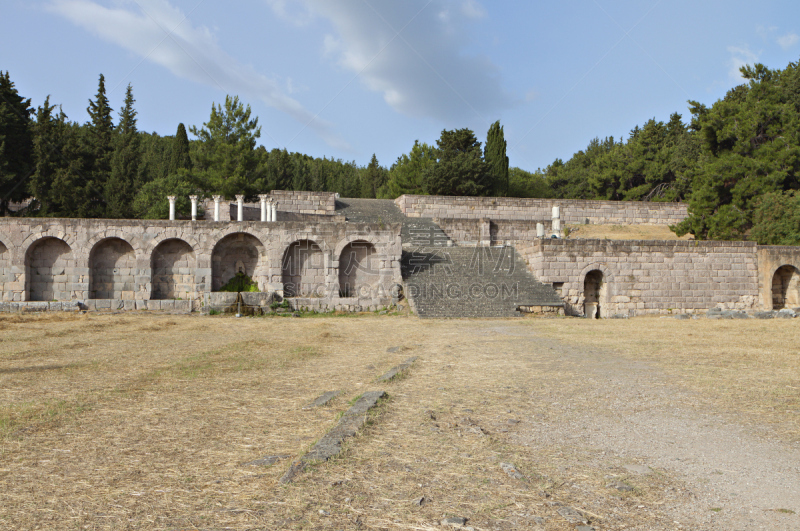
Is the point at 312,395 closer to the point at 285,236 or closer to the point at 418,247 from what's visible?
the point at 285,236

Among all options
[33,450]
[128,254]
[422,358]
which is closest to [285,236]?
[128,254]

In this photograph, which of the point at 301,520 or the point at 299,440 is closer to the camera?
the point at 301,520

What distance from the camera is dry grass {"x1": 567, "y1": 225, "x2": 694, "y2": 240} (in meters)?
28.3

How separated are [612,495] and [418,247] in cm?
1932

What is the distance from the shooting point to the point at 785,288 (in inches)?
845

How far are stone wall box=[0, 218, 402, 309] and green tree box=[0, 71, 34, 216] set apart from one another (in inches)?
561

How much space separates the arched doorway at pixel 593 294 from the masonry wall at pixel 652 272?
150mm

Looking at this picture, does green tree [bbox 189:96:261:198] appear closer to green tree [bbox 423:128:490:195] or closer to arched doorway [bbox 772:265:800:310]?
green tree [bbox 423:128:490:195]

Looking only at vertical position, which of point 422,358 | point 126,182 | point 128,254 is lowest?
point 422,358

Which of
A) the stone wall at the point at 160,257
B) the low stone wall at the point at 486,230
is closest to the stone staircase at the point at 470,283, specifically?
the stone wall at the point at 160,257

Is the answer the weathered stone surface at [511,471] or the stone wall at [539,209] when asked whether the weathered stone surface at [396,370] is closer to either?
the weathered stone surface at [511,471]

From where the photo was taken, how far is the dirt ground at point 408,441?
2.70 m

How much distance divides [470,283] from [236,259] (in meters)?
8.50

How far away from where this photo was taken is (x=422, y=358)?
8.19 metres
